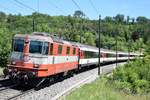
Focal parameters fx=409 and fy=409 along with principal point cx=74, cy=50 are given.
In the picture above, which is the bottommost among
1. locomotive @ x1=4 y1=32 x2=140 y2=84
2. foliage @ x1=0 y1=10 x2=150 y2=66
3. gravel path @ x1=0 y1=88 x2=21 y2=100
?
Result: gravel path @ x1=0 y1=88 x2=21 y2=100

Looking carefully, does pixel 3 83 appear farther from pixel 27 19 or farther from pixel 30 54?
pixel 27 19

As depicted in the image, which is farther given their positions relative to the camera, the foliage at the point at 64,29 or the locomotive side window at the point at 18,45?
the foliage at the point at 64,29

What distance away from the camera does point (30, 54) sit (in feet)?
79.6

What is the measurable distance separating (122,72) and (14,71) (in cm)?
1299

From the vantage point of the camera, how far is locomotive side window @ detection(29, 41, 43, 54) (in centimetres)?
2436

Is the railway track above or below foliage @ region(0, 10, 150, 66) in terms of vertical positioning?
below

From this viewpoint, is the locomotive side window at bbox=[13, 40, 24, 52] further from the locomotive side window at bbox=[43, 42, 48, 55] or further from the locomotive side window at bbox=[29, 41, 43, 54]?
the locomotive side window at bbox=[43, 42, 48, 55]

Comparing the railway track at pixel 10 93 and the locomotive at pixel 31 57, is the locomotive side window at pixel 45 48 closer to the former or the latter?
the locomotive at pixel 31 57

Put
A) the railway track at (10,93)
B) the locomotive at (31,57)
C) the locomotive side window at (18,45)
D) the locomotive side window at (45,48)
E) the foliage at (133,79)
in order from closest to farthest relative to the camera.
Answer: the railway track at (10,93)
the locomotive at (31,57)
the locomotive side window at (45,48)
the locomotive side window at (18,45)
the foliage at (133,79)

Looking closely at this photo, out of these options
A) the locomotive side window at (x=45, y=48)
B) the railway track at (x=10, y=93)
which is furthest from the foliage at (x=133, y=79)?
the railway track at (x=10, y=93)

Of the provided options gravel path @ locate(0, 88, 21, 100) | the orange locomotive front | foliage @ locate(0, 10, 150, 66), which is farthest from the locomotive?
foliage @ locate(0, 10, 150, 66)

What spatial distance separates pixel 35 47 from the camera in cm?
2448

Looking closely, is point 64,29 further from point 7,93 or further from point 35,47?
point 7,93

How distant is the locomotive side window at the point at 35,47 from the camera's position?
24359 mm
